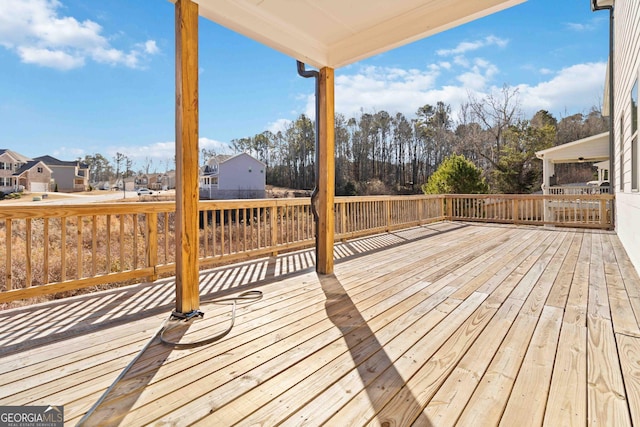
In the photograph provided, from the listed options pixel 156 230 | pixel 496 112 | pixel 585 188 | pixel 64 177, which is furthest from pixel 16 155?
pixel 496 112

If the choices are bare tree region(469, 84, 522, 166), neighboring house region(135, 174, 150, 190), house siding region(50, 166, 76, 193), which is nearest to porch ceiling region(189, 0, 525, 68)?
house siding region(50, 166, 76, 193)

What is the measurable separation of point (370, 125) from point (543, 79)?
13.1m

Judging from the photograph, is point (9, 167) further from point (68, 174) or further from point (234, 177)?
point (234, 177)

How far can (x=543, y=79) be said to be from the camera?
20484 millimetres

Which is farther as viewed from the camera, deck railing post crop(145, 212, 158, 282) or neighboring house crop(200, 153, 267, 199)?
neighboring house crop(200, 153, 267, 199)

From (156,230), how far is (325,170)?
1814 mm

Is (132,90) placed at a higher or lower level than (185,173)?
higher

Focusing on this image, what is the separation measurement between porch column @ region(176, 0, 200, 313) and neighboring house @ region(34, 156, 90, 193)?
464cm

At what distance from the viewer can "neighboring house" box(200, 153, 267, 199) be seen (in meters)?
15.4

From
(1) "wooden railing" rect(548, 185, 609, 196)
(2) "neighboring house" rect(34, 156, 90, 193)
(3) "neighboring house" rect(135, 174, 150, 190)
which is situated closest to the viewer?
(2) "neighboring house" rect(34, 156, 90, 193)

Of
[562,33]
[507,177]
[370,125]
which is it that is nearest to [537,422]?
[507,177]

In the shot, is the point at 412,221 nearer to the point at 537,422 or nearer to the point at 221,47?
the point at 537,422

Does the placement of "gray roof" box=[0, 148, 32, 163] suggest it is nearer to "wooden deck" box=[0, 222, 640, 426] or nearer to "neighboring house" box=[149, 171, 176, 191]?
"neighboring house" box=[149, 171, 176, 191]

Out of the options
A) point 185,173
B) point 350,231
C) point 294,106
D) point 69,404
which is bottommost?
point 69,404
